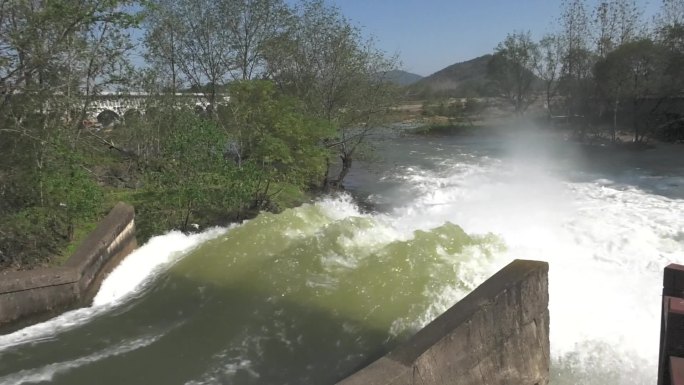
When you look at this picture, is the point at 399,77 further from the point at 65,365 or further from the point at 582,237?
the point at 65,365

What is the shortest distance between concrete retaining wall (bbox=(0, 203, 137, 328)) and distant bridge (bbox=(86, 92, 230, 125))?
573cm

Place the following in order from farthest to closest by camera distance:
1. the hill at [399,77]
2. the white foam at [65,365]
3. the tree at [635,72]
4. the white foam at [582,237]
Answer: the tree at [635,72]
the hill at [399,77]
the white foam at [582,237]
the white foam at [65,365]

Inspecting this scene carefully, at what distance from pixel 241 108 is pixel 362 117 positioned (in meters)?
7.38

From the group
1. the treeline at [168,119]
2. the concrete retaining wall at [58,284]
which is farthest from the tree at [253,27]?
the concrete retaining wall at [58,284]

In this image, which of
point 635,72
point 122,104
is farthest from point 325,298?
point 635,72

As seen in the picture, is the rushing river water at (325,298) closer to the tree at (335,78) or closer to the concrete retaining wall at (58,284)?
the concrete retaining wall at (58,284)

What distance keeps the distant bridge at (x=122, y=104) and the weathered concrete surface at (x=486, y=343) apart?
451 inches

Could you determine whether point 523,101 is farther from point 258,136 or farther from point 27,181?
point 27,181

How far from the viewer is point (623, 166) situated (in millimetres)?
23516

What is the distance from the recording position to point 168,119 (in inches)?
658

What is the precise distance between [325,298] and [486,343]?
2913 millimetres

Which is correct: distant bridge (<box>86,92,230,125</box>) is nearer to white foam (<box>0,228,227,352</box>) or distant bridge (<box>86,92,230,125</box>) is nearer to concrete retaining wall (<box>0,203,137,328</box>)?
white foam (<box>0,228,227,352</box>)

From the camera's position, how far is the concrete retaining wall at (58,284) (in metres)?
7.38

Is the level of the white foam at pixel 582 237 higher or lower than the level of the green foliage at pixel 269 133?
lower
